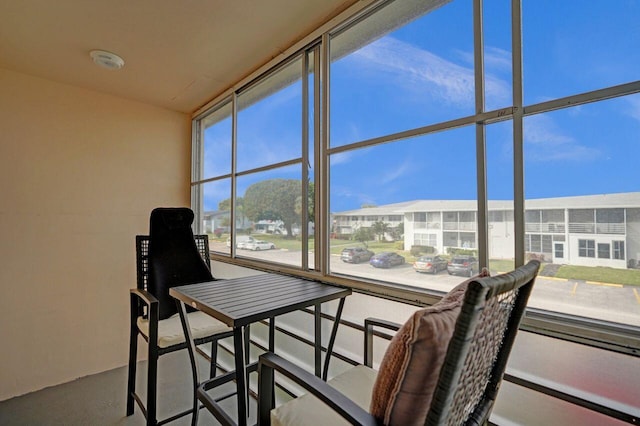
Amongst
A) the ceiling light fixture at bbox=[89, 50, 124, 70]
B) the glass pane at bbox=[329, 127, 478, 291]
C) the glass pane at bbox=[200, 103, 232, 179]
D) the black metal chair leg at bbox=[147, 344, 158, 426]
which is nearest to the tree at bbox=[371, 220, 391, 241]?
the glass pane at bbox=[329, 127, 478, 291]

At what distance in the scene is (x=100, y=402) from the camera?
2328 millimetres

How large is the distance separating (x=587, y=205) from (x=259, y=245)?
2.16 meters

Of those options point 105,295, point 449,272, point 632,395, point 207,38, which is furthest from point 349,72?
point 105,295

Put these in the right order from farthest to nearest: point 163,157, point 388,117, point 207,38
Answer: point 163,157, point 207,38, point 388,117

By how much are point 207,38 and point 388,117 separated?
138cm

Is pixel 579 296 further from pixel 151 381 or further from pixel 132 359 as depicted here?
pixel 132 359

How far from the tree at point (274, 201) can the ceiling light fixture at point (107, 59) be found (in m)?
1.37

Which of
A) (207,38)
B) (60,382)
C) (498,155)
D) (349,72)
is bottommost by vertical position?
(60,382)

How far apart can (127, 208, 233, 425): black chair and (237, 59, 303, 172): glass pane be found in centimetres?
81

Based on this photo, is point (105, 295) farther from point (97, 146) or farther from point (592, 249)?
point (592, 249)

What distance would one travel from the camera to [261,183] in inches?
104

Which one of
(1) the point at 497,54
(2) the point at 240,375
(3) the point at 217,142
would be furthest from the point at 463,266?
(3) the point at 217,142

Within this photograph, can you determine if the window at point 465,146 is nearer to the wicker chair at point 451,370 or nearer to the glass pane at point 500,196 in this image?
the glass pane at point 500,196

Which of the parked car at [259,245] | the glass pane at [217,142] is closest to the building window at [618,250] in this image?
the parked car at [259,245]
